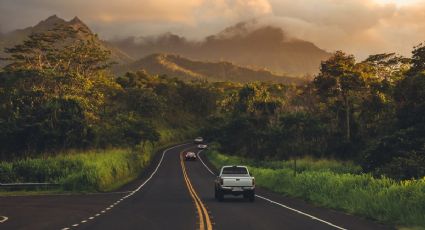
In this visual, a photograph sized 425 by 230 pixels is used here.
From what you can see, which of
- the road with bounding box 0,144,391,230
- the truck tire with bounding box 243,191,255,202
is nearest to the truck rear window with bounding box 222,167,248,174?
the truck tire with bounding box 243,191,255,202

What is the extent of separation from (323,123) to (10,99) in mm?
45151

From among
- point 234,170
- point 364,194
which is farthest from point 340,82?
point 364,194

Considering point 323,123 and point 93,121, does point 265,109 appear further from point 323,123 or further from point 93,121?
point 93,121

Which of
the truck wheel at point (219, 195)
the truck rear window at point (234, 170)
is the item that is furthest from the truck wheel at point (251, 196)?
the truck rear window at point (234, 170)

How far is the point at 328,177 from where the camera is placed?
99.8 feet

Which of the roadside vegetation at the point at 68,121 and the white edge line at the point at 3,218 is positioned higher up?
the roadside vegetation at the point at 68,121

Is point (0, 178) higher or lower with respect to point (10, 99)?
lower

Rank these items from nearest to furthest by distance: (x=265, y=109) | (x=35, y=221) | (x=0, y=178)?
(x=35, y=221)
(x=0, y=178)
(x=265, y=109)

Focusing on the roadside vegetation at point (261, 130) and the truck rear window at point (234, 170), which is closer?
the truck rear window at point (234, 170)

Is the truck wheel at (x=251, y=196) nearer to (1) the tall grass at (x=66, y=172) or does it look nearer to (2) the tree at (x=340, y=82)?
(1) the tall grass at (x=66, y=172)

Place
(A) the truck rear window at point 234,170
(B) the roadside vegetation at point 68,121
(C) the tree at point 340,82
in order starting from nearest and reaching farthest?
(A) the truck rear window at point 234,170
(B) the roadside vegetation at point 68,121
(C) the tree at point 340,82

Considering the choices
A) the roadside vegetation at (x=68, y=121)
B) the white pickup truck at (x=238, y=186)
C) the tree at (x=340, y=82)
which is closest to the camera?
the white pickup truck at (x=238, y=186)

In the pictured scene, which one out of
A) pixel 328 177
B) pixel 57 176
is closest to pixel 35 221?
pixel 328 177

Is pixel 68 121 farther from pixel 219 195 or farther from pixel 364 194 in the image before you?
pixel 364 194
